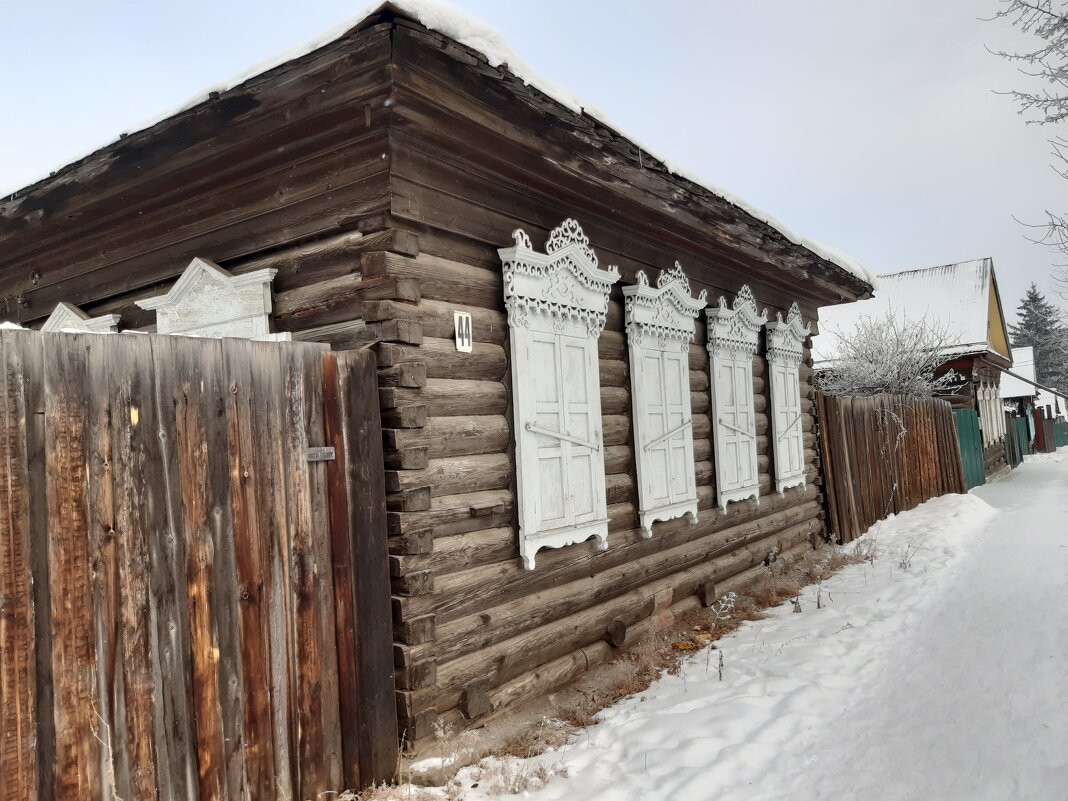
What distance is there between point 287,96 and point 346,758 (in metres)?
3.25

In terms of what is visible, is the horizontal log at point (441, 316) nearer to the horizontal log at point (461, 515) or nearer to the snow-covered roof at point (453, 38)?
the horizontal log at point (461, 515)

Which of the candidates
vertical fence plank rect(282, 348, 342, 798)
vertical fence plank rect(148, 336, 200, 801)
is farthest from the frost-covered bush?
vertical fence plank rect(148, 336, 200, 801)

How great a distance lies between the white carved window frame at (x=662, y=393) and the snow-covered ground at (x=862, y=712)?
127cm

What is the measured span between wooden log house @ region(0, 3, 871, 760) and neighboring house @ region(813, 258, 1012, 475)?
16704 mm

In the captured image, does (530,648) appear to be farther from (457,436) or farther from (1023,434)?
(1023,434)

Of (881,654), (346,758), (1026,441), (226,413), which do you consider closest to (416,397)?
(226,413)

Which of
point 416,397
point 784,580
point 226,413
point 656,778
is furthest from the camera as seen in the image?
point 784,580

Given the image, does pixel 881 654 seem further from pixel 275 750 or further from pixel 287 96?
pixel 287 96

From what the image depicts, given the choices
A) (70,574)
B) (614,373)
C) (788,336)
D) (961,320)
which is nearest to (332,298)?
(70,574)

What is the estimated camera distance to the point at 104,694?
259cm

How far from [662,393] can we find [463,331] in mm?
2480

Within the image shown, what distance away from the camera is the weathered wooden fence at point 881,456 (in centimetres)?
1046

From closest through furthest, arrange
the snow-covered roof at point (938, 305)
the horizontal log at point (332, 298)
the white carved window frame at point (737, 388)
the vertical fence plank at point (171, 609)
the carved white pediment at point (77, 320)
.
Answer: the vertical fence plank at point (171, 609), the horizontal log at point (332, 298), the carved white pediment at point (77, 320), the white carved window frame at point (737, 388), the snow-covered roof at point (938, 305)

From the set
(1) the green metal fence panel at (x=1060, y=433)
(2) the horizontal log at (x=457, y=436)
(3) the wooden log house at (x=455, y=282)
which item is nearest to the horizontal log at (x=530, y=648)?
(3) the wooden log house at (x=455, y=282)
